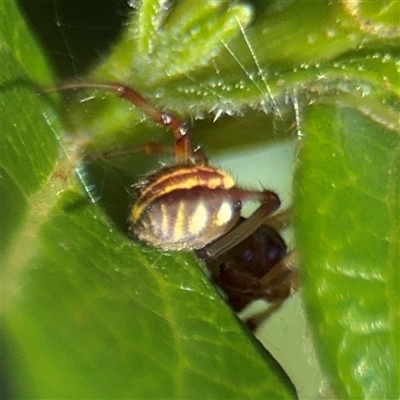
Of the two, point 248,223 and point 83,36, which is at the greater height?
point 83,36

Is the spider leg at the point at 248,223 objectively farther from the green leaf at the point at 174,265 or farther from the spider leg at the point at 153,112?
the green leaf at the point at 174,265

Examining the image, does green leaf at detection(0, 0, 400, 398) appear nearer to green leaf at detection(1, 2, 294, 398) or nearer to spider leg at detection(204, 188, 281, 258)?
green leaf at detection(1, 2, 294, 398)

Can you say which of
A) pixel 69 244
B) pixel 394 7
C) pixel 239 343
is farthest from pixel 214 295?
pixel 394 7

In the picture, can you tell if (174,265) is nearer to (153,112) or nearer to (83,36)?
(153,112)

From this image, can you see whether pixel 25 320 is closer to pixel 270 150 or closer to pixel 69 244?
pixel 69 244

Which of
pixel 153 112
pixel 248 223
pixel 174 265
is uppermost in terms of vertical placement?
pixel 153 112

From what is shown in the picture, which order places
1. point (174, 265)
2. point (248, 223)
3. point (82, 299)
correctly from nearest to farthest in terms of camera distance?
point (82, 299)
point (174, 265)
point (248, 223)

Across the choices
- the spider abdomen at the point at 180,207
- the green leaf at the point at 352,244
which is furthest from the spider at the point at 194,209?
the green leaf at the point at 352,244

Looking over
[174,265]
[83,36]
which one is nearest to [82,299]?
[174,265]
